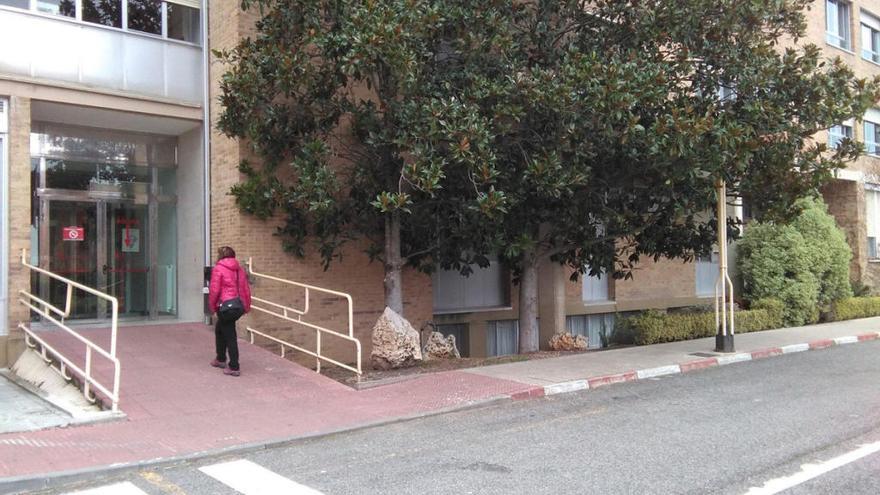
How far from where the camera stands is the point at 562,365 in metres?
10.9

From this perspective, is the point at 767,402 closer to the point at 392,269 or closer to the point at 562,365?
the point at 562,365

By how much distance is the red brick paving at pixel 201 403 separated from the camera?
616 cm

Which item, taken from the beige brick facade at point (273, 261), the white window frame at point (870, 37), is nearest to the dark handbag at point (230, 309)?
the beige brick facade at point (273, 261)

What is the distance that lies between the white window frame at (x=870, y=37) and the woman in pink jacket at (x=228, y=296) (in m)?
26.4

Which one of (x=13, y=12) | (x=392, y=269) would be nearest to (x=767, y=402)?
(x=392, y=269)

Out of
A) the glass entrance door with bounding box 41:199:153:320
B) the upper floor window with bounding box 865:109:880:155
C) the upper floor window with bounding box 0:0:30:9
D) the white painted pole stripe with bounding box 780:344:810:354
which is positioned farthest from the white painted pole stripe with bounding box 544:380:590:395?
the upper floor window with bounding box 865:109:880:155

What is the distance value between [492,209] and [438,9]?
274 centimetres

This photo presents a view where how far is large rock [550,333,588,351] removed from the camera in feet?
44.7

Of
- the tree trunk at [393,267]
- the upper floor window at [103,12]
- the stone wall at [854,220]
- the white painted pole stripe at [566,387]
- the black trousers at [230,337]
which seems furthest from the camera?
the stone wall at [854,220]

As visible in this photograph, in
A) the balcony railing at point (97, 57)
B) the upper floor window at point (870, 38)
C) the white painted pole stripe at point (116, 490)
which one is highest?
the upper floor window at point (870, 38)

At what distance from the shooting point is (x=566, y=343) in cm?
1367

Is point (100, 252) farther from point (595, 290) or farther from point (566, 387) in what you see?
point (595, 290)

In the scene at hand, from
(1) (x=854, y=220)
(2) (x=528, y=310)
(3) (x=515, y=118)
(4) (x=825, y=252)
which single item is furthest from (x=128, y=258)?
(1) (x=854, y=220)

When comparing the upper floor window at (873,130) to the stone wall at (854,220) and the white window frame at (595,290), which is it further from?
the white window frame at (595,290)
